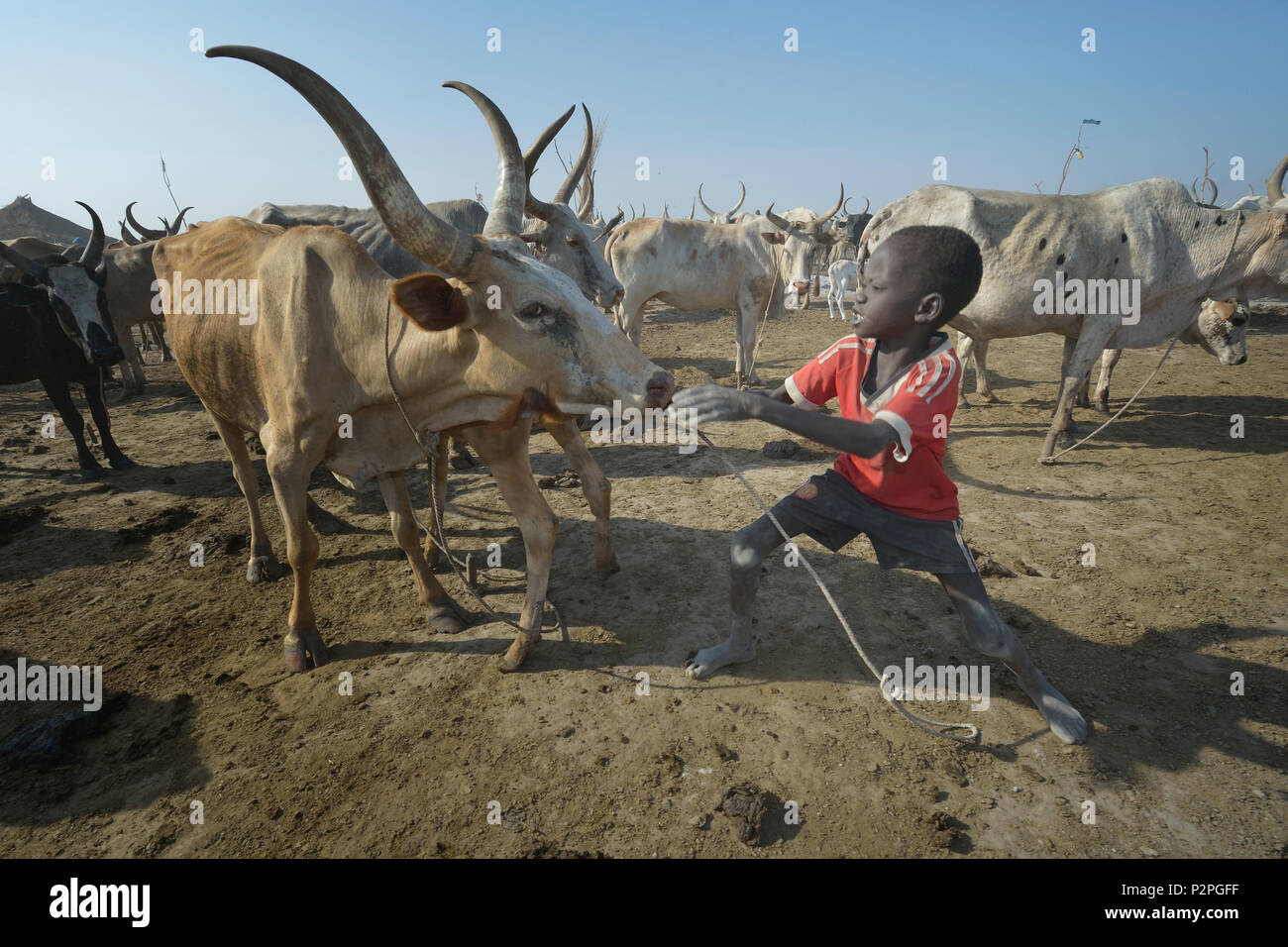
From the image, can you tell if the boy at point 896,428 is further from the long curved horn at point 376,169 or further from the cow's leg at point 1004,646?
the long curved horn at point 376,169

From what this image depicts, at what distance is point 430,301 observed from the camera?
242 centimetres

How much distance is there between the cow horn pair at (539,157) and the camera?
13.2 ft

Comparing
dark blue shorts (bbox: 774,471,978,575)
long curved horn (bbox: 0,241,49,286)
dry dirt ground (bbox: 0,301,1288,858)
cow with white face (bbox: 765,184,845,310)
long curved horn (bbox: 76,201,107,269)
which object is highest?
cow with white face (bbox: 765,184,845,310)

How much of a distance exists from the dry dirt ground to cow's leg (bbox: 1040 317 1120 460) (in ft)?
1.64

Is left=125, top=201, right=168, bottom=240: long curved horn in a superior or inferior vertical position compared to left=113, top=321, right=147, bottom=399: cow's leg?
superior

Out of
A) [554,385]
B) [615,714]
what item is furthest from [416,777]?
[554,385]

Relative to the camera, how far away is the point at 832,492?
2.78 metres

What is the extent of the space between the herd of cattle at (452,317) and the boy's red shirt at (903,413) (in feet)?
2.71

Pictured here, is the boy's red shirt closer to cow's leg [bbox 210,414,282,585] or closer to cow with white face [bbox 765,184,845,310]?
cow's leg [bbox 210,414,282,585]

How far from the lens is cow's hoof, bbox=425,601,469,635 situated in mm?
3697

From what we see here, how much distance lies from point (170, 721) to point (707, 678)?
273cm

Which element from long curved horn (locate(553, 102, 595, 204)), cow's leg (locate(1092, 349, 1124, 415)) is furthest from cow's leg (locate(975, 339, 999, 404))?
long curved horn (locate(553, 102, 595, 204))

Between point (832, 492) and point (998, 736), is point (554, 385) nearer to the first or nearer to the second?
point (832, 492)

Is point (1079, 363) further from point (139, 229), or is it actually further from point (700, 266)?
point (139, 229)
